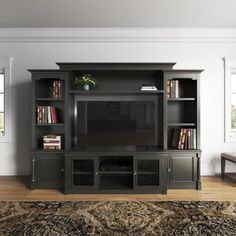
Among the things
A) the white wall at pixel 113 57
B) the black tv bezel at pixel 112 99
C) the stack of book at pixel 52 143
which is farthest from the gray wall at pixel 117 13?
the stack of book at pixel 52 143

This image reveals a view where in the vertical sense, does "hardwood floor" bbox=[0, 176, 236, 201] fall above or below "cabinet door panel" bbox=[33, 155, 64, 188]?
below

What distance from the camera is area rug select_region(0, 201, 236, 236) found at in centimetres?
203

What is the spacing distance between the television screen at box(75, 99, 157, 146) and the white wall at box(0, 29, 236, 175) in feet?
3.01

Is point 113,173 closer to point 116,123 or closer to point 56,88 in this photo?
point 116,123

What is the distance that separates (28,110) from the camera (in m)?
3.68

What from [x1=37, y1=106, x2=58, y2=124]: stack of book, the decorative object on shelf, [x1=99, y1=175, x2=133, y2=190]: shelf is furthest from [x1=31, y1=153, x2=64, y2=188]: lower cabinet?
the decorative object on shelf

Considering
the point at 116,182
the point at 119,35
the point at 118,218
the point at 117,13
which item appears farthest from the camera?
the point at 119,35

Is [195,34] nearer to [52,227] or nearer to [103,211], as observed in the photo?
[103,211]

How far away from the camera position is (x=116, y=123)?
3268 millimetres

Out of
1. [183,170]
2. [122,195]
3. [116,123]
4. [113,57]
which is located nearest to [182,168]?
[183,170]

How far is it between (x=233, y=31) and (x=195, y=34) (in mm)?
663

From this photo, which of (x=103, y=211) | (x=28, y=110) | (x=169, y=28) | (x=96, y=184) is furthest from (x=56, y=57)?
(x=103, y=211)

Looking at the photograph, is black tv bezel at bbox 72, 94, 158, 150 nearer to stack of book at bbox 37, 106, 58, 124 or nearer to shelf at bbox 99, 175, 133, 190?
stack of book at bbox 37, 106, 58, 124

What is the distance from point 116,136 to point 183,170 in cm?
112
